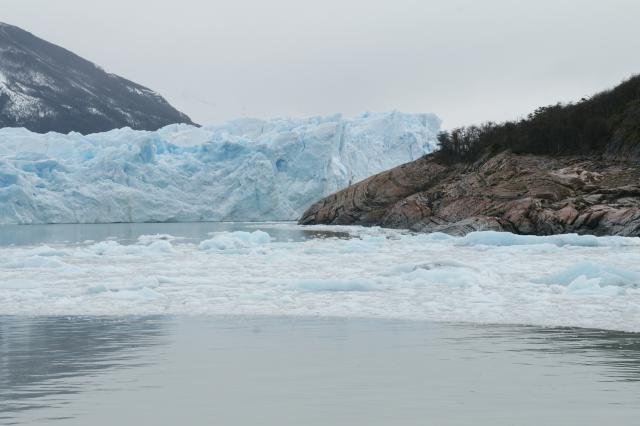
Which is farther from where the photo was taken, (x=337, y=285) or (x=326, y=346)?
(x=337, y=285)

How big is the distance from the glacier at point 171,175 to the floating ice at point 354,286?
36.3 meters

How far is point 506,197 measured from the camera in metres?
31.2

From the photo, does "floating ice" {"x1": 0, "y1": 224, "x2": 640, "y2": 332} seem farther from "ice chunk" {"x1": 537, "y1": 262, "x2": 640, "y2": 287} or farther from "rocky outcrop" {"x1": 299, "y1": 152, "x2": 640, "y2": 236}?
"rocky outcrop" {"x1": 299, "y1": 152, "x2": 640, "y2": 236}

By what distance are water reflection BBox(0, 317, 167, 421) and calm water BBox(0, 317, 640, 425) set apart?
2 cm

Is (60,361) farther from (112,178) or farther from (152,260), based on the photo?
(112,178)

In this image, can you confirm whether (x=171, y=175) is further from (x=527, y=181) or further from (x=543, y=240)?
(x=543, y=240)

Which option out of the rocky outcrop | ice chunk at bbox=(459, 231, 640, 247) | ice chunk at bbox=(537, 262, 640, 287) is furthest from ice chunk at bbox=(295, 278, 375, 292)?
the rocky outcrop

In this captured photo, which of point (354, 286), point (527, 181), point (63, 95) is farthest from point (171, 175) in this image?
point (63, 95)

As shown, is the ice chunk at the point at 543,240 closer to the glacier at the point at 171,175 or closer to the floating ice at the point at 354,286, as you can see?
the floating ice at the point at 354,286

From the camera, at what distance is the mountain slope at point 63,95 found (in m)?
112

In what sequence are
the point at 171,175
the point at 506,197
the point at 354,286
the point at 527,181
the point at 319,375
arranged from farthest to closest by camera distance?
the point at 171,175, the point at 527,181, the point at 506,197, the point at 354,286, the point at 319,375

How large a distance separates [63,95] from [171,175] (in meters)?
73.7

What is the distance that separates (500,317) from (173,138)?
2456 inches

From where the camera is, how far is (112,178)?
182 ft
